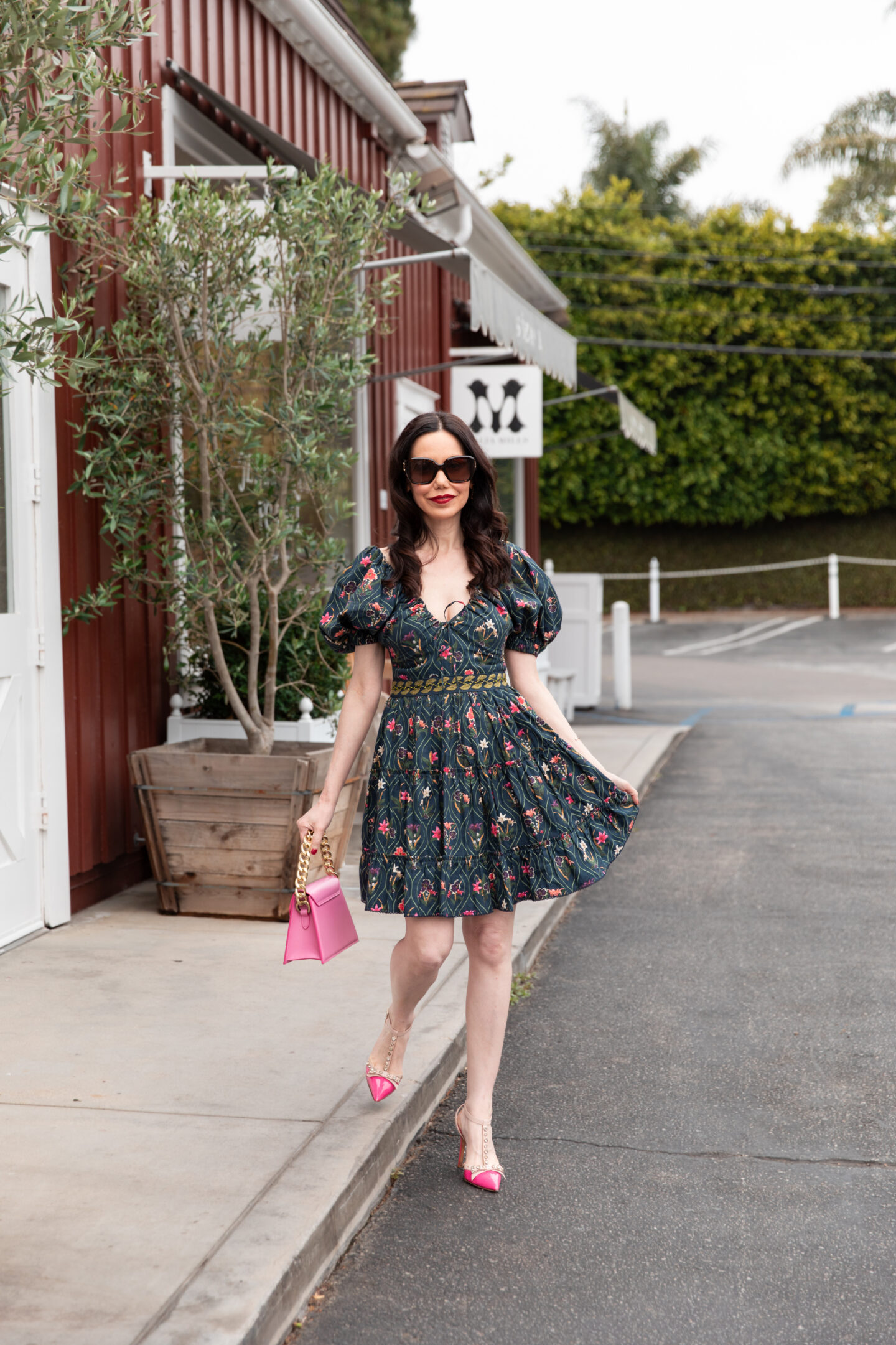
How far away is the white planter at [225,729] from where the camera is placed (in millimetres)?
6152

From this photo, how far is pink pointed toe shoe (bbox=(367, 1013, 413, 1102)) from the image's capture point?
343cm

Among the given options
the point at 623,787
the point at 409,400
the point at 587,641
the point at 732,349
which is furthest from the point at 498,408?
the point at 732,349

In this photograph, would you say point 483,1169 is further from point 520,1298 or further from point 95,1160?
point 95,1160

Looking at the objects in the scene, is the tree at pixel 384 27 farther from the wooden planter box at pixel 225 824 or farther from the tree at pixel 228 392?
the wooden planter box at pixel 225 824

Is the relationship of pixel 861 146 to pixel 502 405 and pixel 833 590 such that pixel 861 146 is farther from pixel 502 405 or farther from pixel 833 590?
pixel 502 405

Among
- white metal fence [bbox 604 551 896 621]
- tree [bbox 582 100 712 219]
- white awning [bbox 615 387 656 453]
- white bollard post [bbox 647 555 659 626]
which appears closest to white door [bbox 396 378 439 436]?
white awning [bbox 615 387 656 453]

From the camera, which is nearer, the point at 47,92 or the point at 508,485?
the point at 47,92

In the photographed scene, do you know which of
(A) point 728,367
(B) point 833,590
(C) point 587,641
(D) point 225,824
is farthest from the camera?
(A) point 728,367

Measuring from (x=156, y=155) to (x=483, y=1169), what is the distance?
4921 mm

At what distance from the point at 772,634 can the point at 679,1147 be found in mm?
19874

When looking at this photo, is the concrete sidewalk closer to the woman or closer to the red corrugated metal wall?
the woman

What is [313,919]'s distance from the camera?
10.7 ft

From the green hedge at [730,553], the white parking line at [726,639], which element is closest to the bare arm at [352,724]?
the white parking line at [726,639]

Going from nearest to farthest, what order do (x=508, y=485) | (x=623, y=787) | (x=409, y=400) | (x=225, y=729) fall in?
(x=623, y=787) → (x=225, y=729) → (x=409, y=400) → (x=508, y=485)
